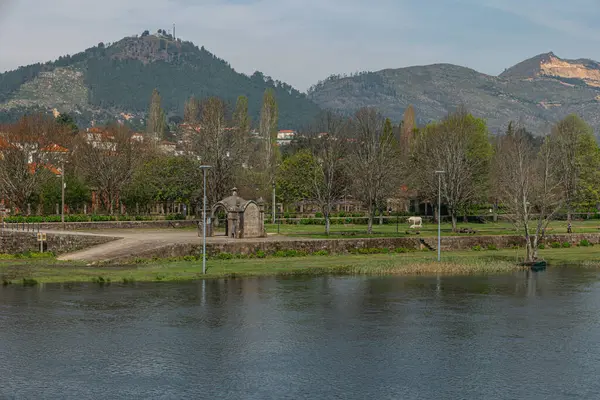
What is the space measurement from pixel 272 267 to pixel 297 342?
2648cm

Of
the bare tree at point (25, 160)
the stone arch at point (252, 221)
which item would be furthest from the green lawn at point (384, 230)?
the bare tree at point (25, 160)

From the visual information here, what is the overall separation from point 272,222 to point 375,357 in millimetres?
80101

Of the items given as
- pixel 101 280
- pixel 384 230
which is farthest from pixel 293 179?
pixel 101 280

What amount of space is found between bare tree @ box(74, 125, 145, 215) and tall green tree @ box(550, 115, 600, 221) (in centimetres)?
6495

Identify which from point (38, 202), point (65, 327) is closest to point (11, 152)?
point (38, 202)

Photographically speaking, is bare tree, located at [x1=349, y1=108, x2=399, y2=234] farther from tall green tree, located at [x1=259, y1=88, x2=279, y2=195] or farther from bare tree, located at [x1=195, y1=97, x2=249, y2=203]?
tall green tree, located at [x1=259, y1=88, x2=279, y2=195]

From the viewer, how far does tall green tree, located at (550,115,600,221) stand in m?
113

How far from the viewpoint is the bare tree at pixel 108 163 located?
11931 centimetres

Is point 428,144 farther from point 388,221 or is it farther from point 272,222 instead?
point 272,222

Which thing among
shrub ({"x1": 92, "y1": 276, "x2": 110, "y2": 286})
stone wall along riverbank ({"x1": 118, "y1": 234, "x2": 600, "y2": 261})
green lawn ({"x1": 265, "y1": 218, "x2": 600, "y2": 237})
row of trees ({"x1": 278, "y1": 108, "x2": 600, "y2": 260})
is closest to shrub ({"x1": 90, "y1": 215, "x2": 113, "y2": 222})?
green lawn ({"x1": 265, "y1": 218, "x2": 600, "y2": 237})

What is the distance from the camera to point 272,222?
112 metres

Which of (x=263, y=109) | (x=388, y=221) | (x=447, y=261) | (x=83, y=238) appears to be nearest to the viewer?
(x=447, y=261)

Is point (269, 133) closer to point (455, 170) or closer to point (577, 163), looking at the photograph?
point (577, 163)

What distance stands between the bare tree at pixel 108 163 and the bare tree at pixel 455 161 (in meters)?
45.4
